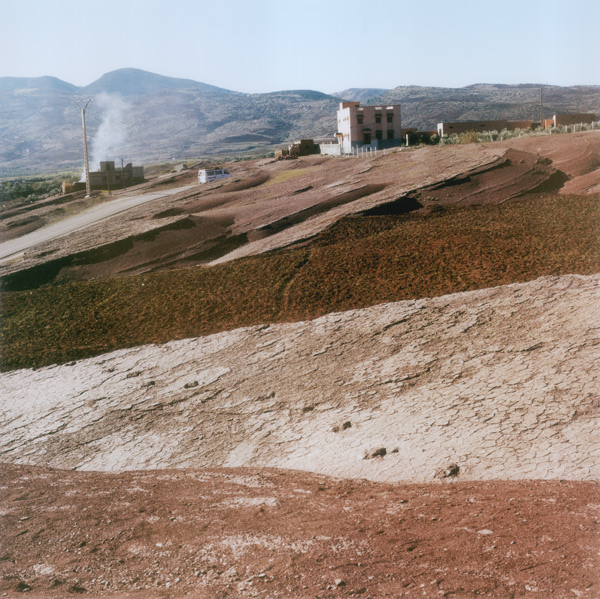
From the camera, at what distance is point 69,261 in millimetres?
22375

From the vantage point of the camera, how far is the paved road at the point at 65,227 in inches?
1227

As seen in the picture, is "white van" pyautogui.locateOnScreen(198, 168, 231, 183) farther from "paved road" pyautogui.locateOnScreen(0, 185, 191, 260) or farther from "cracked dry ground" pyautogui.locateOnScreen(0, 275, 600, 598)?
"cracked dry ground" pyautogui.locateOnScreen(0, 275, 600, 598)

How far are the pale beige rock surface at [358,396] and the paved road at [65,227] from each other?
18.7 m

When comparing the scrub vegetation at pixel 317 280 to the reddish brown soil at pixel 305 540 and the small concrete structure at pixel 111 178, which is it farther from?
the small concrete structure at pixel 111 178

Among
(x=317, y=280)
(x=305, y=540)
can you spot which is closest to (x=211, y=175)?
Answer: (x=317, y=280)

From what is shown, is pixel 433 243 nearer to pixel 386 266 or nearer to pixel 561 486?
pixel 386 266

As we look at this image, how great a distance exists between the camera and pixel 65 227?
117 feet

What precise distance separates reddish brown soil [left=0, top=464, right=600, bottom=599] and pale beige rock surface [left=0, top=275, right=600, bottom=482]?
2.90 ft

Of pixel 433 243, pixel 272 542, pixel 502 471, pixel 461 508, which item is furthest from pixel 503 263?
pixel 272 542

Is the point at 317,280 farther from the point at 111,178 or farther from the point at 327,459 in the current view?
the point at 111,178

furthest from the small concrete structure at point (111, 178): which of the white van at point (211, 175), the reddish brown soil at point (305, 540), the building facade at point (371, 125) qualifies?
the reddish brown soil at point (305, 540)

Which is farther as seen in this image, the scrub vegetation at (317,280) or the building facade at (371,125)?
the building facade at (371,125)

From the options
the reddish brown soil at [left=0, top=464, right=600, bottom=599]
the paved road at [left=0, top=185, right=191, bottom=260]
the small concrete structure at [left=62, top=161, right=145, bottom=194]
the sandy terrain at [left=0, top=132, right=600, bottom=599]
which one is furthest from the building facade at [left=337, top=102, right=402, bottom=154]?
the reddish brown soil at [left=0, top=464, right=600, bottom=599]

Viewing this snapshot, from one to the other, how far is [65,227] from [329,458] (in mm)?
29845
